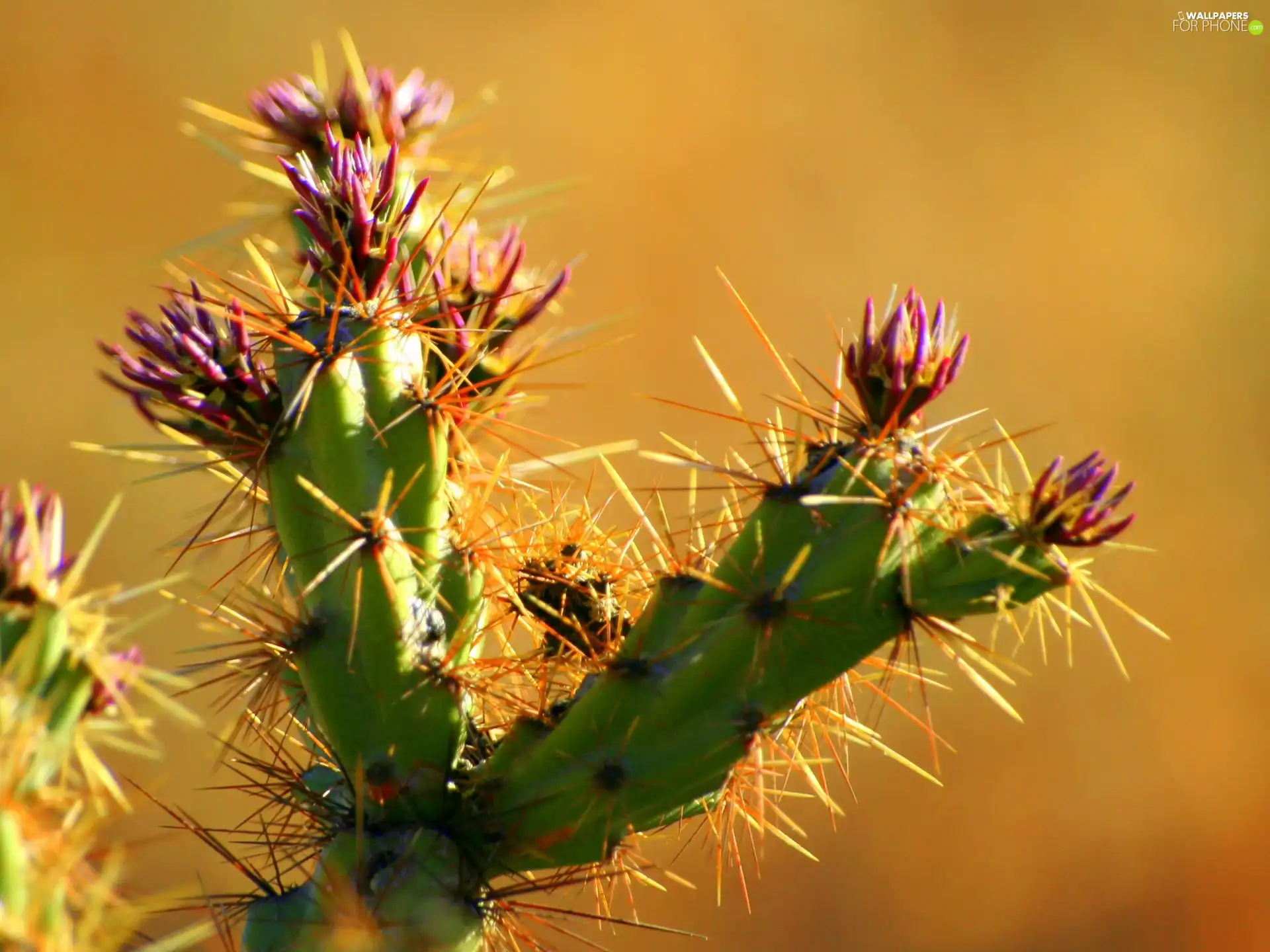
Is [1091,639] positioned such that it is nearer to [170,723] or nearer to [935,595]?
[170,723]

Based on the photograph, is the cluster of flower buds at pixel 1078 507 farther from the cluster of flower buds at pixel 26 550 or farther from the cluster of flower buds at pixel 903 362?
the cluster of flower buds at pixel 26 550

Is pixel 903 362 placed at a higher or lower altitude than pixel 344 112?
lower

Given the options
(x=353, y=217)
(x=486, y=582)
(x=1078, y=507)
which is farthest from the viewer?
(x=486, y=582)

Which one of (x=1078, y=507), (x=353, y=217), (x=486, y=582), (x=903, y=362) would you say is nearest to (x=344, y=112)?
(x=353, y=217)

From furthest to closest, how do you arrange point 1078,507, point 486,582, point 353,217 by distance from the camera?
1. point 486,582
2. point 353,217
3. point 1078,507

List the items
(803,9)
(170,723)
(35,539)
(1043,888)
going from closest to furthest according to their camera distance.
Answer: (35,539), (170,723), (1043,888), (803,9)

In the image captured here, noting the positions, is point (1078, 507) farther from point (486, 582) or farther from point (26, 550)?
point (26, 550)

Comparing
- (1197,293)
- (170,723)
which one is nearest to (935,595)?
(170,723)
